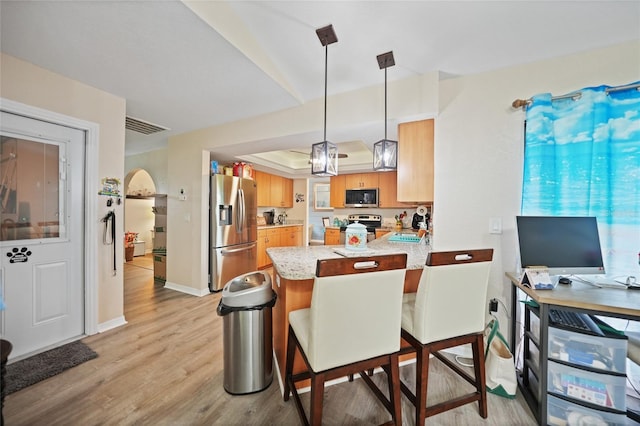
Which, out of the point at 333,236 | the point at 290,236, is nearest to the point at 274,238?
the point at 290,236

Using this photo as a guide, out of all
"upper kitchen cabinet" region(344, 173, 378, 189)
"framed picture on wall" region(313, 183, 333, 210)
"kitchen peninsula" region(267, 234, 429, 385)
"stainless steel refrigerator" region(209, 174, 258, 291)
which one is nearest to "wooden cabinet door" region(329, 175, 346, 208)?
"upper kitchen cabinet" region(344, 173, 378, 189)

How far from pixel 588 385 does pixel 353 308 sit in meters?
1.44

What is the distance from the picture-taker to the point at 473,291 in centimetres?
148

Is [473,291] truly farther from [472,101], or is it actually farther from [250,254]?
[250,254]

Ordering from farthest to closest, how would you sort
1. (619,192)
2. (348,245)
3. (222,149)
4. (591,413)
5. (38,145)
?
(222,149)
(38,145)
(348,245)
(619,192)
(591,413)

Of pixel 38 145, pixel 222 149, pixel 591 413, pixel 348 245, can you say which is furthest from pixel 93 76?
pixel 591 413

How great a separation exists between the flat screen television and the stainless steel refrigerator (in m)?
3.63

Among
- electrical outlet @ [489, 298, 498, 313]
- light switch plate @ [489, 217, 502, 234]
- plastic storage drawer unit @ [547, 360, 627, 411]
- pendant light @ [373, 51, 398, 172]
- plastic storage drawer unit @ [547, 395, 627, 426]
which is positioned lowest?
plastic storage drawer unit @ [547, 395, 627, 426]

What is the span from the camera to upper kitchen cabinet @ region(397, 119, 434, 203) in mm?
2438

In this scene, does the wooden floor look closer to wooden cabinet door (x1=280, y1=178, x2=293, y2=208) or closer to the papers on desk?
the papers on desk

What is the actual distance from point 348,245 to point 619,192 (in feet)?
6.29

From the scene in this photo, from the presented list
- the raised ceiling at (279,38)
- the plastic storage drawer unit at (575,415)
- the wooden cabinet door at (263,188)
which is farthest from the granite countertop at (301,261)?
the wooden cabinet door at (263,188)

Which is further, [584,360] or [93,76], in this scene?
[93,76]

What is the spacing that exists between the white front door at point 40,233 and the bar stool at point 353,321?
2532 mm
